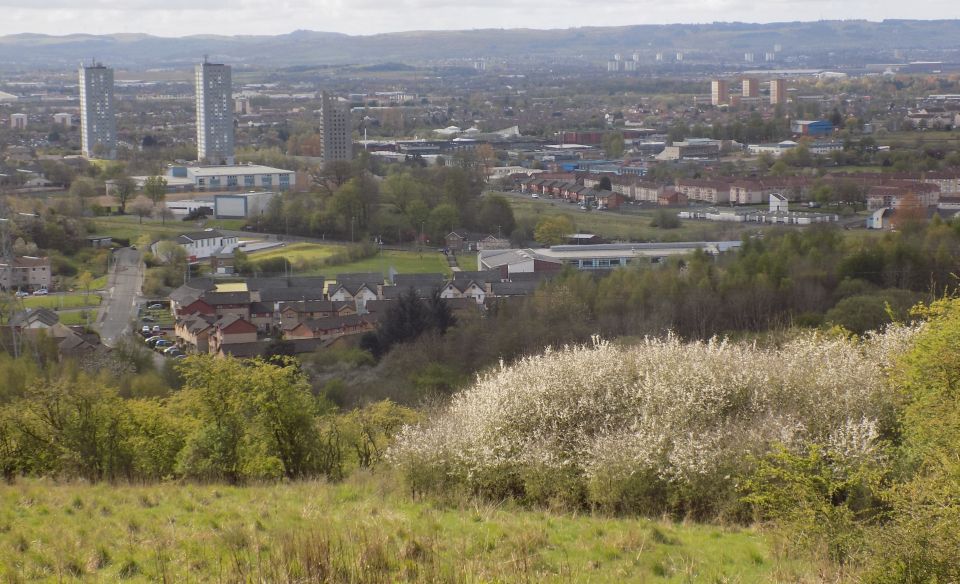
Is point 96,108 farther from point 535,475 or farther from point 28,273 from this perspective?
point 535,475

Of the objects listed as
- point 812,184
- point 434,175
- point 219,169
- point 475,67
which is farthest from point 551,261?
point 475,67

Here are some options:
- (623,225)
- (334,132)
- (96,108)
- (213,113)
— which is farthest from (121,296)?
(96,108)

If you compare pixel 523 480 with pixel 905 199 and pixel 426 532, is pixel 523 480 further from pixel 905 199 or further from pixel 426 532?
pixel 905 199

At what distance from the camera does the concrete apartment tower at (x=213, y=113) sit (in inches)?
1843

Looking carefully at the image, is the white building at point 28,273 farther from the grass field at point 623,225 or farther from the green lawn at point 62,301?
the grass field at point 623,225

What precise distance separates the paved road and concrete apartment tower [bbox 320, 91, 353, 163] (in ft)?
58.9

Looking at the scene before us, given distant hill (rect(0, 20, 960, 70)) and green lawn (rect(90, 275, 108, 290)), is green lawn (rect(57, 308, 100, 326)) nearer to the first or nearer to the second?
green lawn (rect(90, 275, 108, 290))

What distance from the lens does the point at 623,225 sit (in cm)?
2639

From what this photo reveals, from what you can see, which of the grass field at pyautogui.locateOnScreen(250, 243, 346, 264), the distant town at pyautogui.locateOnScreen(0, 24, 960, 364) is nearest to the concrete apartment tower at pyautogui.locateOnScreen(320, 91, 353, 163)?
the distant town at pyautogui.locateOnScreen(0, 24, 960, 364)

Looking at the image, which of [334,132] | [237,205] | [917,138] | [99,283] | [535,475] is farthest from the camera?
[334,132]

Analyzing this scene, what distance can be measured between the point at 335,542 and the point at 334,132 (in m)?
37.2

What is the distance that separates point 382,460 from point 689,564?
129 inches

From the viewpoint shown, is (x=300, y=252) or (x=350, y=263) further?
(x=300, y=252)

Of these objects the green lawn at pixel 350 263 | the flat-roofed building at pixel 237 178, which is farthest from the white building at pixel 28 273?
the flat-roofed building at pixel 237 178
